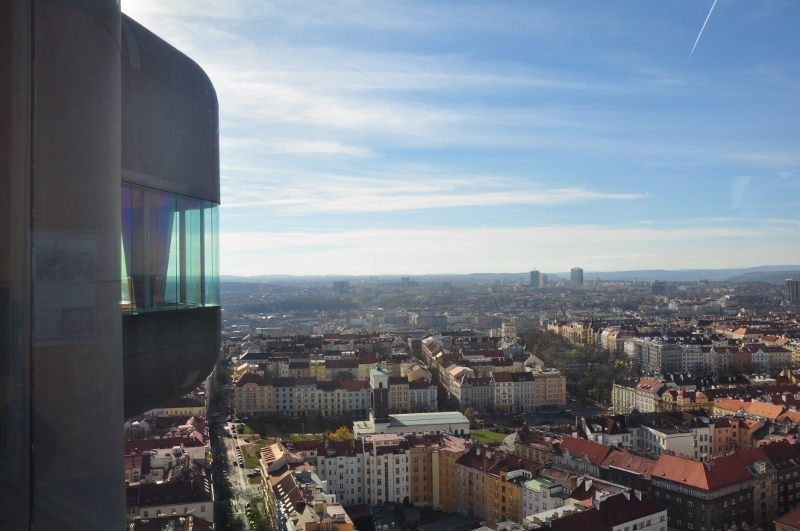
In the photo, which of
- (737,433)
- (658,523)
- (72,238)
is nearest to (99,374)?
(72,238)

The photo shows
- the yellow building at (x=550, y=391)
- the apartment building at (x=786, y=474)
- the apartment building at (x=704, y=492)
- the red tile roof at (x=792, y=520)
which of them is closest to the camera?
the red tile roof at (x=792, y=520)

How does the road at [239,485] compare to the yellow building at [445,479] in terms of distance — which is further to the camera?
the yellow building at [445,479]

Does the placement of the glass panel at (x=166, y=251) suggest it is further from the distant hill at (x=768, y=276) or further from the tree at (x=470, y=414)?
the distant hill at (x=768, y=276)

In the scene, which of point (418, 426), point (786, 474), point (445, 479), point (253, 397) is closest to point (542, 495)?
point (445, 479)

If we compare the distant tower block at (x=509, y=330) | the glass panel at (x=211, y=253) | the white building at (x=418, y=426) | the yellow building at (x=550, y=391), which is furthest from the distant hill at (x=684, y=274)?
the glass panel at (x=211, y=253)

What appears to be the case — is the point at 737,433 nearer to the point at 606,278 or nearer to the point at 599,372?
the point at 599,372

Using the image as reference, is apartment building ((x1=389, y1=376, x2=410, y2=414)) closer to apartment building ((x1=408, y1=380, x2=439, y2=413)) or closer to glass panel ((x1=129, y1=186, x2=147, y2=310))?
apartment building ((x1=408, y1=380, x2=439, y2=413))

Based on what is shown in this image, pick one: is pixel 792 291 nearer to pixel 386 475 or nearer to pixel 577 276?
pixel 577 276
